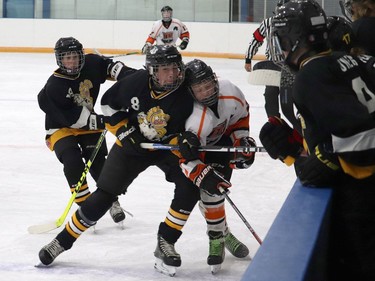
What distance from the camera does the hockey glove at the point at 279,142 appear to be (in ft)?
6.44

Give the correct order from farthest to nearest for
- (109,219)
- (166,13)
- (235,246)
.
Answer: (166,13) < (109,219) < (235,246)

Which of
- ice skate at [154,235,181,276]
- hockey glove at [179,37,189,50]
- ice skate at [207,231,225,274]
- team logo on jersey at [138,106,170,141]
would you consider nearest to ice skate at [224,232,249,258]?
ice skate at [207,231,225,274]

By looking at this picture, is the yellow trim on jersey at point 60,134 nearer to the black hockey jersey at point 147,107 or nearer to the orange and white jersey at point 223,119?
the black hockey jersey at point 147,107

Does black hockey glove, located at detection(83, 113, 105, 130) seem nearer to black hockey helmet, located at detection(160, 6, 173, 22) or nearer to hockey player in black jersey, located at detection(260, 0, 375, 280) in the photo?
hockey player in black jersey, located at detection(260, 0, 375, 280)

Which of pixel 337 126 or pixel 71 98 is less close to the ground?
pixel 337 126

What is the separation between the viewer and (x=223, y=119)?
2.93 meters

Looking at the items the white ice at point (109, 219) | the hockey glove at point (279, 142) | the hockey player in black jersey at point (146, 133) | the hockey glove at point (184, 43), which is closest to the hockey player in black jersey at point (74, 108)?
the white ice at point (109, 219)

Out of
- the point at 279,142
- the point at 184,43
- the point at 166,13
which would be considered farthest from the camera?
the point at 166,13

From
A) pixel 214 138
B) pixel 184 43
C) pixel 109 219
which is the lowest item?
pixel 109 219

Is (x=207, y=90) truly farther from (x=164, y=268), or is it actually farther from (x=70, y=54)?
(x=70, y=54)

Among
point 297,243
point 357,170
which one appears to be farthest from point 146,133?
point 297,243

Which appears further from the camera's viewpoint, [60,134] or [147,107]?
[60,134]

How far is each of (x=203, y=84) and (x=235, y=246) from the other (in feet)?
2.43

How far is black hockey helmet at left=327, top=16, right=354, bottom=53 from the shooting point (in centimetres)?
229
